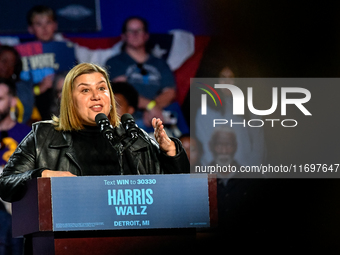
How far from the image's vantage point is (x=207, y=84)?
5160 millimetres

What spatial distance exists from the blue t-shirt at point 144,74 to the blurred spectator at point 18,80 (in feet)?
2.66

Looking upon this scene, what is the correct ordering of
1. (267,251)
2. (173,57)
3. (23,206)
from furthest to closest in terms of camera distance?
(173,57), (23,206), (267,251)

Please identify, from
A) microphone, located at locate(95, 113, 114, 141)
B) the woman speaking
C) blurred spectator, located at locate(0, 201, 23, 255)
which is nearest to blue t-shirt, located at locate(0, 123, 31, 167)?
blurred spectator, located at locate(0, 201, 23, 255)

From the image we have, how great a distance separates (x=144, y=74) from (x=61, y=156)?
8.65 feet

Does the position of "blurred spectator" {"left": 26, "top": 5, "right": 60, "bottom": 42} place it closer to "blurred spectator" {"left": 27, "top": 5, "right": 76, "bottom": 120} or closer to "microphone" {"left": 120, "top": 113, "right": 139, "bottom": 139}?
"blurred spectator" {"left": 27, "top": 5, "right": 76, "bottom": 120}

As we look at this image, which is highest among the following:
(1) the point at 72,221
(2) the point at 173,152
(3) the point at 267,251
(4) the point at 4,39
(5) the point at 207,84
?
(4) the point at 4,39

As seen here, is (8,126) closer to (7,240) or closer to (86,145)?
(7,240)

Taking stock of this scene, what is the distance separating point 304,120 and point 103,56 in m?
2.09

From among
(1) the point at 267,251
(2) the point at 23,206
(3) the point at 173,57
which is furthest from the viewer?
(3) the point at 173,57

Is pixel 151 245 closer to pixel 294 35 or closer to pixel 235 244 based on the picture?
pixel 235 244

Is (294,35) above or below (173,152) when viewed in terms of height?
above

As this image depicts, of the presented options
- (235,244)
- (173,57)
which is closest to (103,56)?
(173,57)

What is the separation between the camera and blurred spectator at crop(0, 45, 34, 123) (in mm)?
4949

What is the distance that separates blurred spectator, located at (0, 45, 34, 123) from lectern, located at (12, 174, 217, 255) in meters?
3.04
